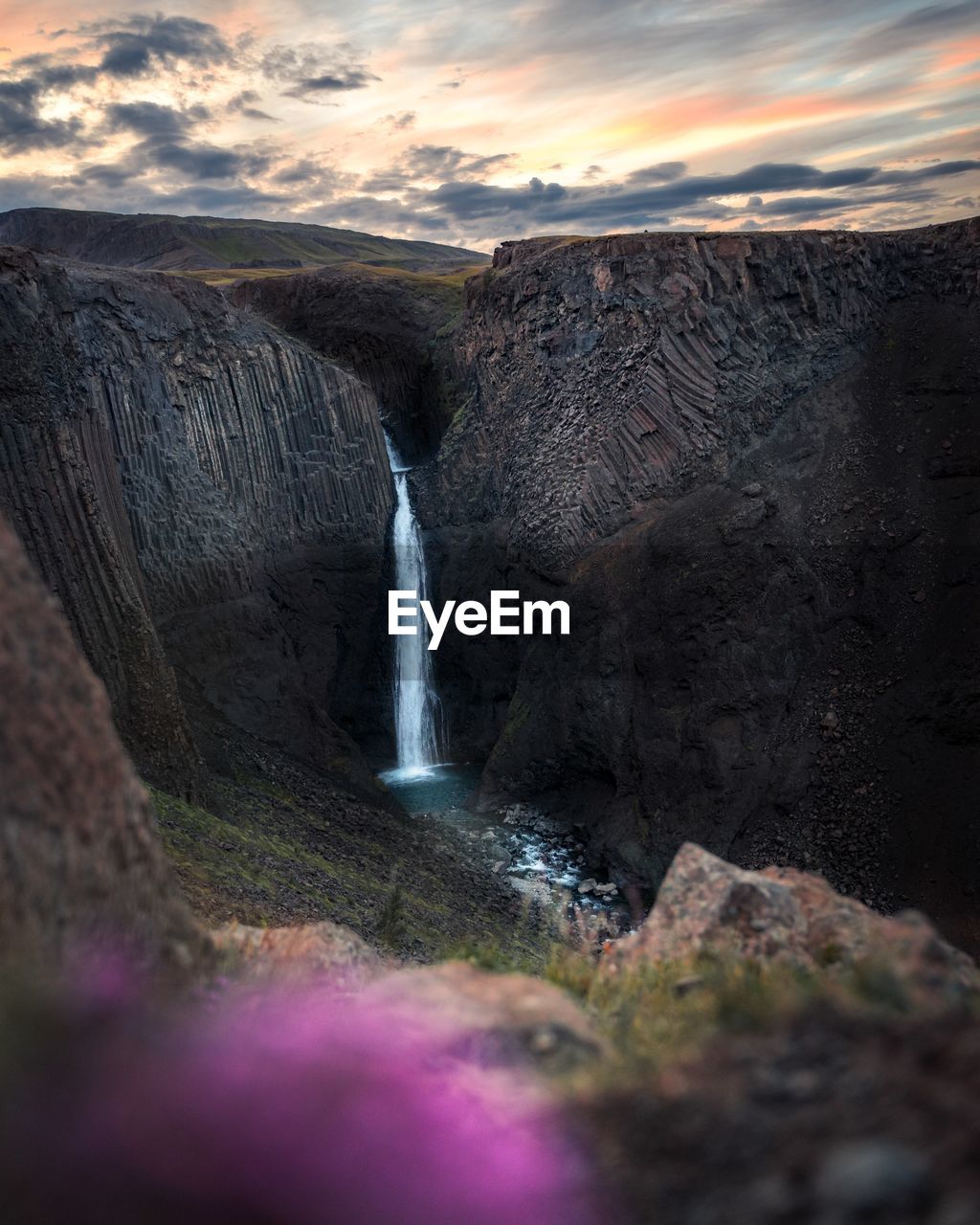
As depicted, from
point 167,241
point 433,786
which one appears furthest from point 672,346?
point 167,241

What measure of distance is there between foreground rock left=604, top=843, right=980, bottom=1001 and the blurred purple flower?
125 inches

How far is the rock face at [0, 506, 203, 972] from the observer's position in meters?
4.99

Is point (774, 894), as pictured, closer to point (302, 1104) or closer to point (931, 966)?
point (931, 966)

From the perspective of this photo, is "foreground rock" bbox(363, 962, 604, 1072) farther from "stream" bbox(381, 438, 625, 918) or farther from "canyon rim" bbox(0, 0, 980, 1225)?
"stream" bbox(381, 438, 625, 918)

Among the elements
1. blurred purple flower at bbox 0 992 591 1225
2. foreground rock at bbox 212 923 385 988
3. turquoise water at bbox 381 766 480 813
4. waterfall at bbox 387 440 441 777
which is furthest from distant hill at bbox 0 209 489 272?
blurred purple flower at bbox 0 992 591 1225

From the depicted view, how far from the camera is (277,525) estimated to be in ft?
110

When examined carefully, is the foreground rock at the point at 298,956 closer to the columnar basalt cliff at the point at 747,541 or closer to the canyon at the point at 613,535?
the canyon at the point at 613,535

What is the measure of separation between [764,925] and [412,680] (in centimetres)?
2942

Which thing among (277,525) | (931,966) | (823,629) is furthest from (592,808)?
(931,966)

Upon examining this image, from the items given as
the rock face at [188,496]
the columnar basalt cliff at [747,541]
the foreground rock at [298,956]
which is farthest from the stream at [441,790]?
the foreground rock at [298,956]

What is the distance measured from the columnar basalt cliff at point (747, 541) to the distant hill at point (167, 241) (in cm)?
6225

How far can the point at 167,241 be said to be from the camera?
105 meters

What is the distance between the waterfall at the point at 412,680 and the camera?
36.2 m

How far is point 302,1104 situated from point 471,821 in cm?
2642
